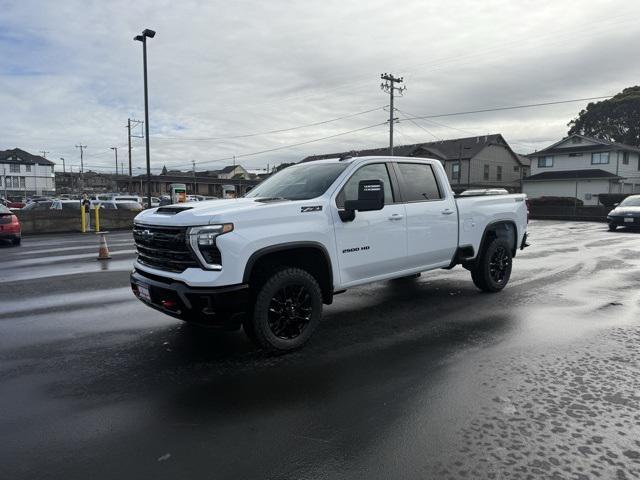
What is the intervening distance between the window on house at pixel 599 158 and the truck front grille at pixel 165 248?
46.2 metres

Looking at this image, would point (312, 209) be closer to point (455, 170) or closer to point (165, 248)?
point (165, 248)

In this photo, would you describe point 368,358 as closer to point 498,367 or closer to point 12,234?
point 498,367

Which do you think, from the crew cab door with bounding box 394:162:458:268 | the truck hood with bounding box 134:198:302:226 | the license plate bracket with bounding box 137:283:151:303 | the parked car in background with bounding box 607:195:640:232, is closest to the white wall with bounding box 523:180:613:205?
the parked car in background with bounding box 607:195:640:232

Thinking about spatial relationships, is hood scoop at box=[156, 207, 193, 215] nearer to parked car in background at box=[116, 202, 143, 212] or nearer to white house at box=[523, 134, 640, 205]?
parked car in background at box=[116, 202, 143, 212]

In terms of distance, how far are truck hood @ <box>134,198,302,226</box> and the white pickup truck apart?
0.04 ft

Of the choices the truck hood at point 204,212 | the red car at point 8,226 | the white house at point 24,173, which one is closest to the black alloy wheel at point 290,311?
the truck hood at point 204,212

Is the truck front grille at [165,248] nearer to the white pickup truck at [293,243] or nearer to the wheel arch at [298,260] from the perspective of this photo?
the white pickup truck at [293,243]

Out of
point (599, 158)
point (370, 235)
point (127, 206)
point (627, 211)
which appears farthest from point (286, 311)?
point (599, 158)

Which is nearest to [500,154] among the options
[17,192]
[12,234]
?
[12,234]

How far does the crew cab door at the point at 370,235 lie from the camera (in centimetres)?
503

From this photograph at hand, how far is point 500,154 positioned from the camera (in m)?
55.5

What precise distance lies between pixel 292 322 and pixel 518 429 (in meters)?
2.24

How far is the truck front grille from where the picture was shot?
4.27m

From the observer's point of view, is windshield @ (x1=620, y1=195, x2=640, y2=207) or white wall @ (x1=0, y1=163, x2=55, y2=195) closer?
windshield @ (x1=620, y1=195, x2=640, y2=207)
